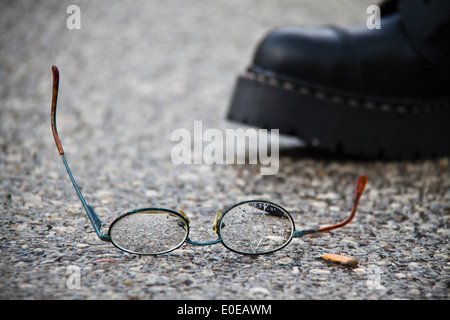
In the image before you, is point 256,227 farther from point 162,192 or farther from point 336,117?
point 336,117

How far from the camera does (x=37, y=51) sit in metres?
3.31

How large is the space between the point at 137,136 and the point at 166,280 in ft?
4.14

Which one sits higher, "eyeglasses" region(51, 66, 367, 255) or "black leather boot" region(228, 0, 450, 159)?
"black leather boot" region(228, 0, 450, 159)

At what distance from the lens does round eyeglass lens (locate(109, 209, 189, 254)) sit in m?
0.99

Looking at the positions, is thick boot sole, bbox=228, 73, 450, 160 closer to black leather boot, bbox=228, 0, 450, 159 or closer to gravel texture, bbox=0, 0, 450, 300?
black leather boot, bbox=228, 0, 450, 159

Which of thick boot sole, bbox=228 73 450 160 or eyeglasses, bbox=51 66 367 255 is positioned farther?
thick boot sole, bbox=228 73 450 160

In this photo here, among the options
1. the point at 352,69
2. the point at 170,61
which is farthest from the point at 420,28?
the point at 170,61
